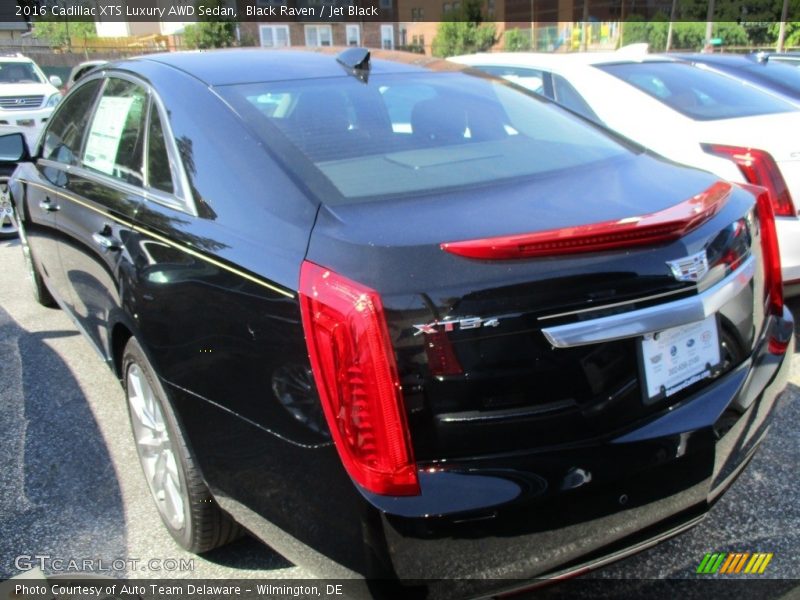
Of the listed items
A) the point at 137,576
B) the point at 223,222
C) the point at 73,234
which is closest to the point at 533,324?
the point at 223,222

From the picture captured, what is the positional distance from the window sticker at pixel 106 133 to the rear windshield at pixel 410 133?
725 millimetres

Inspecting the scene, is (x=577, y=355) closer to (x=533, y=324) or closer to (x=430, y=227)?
(x=533, y=324)

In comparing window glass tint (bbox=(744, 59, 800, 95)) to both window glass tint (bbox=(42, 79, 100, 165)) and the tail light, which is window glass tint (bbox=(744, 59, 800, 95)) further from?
window glass tint (bbox=(42, 79, 100, 165))

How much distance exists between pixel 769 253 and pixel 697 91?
307 centimetres

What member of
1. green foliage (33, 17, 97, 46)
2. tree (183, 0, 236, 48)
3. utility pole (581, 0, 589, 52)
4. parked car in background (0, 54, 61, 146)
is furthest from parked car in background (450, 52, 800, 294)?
green foliage (33, 17, 97, 46)

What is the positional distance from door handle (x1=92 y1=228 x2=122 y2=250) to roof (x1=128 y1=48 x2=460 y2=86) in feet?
2.15

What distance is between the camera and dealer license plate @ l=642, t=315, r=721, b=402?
5.68 ft

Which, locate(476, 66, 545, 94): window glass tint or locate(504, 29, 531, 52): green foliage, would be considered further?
locate(504, 29, 531, 52): green foliage

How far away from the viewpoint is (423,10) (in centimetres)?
5288

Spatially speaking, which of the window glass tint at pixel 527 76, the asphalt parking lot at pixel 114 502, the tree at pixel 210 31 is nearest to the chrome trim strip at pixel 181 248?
the asphalt parking lot at pixel 114 502

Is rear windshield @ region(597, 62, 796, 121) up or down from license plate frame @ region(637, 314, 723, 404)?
up

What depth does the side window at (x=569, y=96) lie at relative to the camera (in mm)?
4883

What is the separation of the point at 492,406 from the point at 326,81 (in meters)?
1.54

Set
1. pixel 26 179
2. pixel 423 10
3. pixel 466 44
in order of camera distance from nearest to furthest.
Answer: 1. pixel 26 179
2. pixel 466 44
3. pixel 423 10
